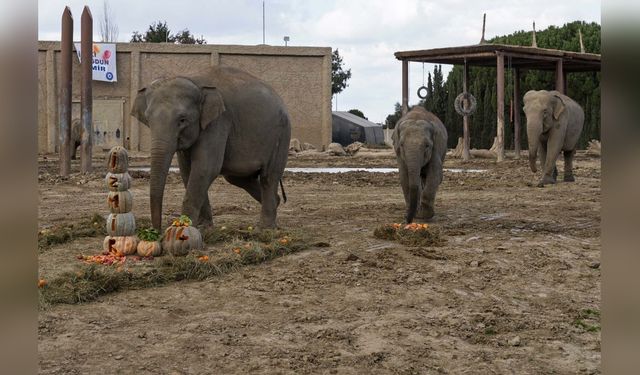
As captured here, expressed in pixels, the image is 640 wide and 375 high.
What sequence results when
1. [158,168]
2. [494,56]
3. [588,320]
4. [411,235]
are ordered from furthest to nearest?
[494,56] → [411,235] → [158,168] → [588,320]

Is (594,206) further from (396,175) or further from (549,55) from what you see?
(549,55)

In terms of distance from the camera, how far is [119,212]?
24.8 feet

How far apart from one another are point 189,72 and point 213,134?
27.6 metres

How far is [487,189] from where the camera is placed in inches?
627

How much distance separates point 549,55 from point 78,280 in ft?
77.2

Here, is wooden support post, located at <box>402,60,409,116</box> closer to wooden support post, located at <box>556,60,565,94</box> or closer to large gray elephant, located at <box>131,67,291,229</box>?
wooden support post, located at <box>556,60,565,94</box>

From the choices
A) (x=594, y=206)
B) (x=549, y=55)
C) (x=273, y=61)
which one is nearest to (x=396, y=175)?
(x=594, y=206)

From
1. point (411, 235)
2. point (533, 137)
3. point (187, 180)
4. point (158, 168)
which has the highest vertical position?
point (533, 137)

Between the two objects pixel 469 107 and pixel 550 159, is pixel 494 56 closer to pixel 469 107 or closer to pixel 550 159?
pixel 469 107

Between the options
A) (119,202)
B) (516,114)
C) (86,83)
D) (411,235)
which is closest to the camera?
(119,202)

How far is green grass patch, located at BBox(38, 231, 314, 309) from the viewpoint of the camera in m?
5.86

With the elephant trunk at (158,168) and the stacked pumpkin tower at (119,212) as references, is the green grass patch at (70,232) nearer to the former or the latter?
the stacked pumpkin tower at (119,212)

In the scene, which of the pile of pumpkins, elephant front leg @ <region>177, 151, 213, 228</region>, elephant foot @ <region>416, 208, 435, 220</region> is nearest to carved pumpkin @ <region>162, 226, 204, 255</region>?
the pile of pumpkins

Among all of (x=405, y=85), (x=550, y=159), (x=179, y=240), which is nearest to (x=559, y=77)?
(x=405, y=85)
